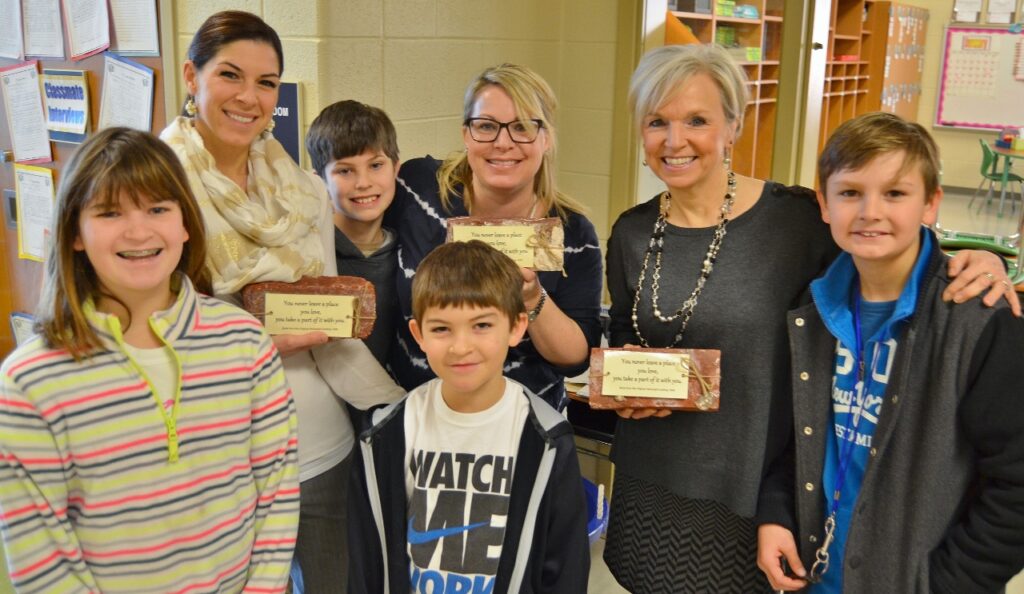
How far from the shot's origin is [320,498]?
1.77 m

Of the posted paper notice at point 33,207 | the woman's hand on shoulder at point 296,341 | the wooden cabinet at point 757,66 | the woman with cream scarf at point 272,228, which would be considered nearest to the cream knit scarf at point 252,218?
the woman with cream scarf at point 272,228

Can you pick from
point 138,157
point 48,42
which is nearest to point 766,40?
point 48,42

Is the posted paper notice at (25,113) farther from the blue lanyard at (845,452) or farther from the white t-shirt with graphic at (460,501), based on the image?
the blue lanyard at (845,452)

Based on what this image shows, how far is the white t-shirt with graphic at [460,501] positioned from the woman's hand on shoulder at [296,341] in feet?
0.97

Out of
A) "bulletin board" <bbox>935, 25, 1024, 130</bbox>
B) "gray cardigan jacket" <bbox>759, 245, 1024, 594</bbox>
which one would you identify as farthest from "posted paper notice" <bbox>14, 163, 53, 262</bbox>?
"bulletin board" <bbox>935, 25, 1024, 130</bbox>

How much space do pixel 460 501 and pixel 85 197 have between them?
0.82m

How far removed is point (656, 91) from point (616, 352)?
50 centimetres

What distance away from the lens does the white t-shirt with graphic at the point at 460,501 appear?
60.2 inches

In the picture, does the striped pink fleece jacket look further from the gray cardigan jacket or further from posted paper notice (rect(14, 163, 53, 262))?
posted paper notice (rect(14, 163, 53, 262))

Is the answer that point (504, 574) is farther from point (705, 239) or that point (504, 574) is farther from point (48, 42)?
point (48, 42)

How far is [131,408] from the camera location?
1337 mm

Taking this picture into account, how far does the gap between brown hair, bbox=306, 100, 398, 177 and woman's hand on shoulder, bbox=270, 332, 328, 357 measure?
48 cm

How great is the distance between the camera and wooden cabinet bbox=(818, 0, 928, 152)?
25.2ft

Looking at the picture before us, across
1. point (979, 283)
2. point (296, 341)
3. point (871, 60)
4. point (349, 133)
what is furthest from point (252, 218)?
point (871, 60)
